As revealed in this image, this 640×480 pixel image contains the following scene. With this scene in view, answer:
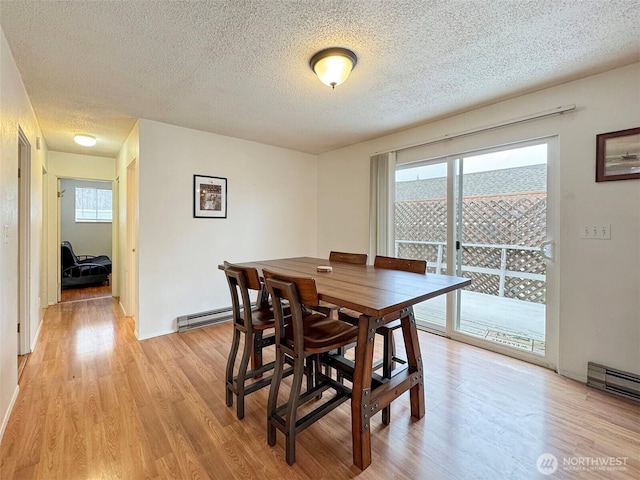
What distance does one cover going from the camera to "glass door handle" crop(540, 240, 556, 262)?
95.5 inches

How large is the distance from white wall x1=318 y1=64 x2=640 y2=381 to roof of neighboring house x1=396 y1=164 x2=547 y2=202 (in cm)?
16

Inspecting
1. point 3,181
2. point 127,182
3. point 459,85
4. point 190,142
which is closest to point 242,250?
point 190,142

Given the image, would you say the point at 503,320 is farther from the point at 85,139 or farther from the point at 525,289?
the point at 85,139

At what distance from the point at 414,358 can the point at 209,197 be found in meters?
2.95

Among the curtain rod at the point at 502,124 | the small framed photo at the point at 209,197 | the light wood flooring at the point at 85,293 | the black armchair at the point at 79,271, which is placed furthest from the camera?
the black armchair at the point at 79,271

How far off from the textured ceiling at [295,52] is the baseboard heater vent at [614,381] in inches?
86.8

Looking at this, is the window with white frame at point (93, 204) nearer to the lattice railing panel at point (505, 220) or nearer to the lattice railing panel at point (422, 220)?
the lattice railing panel at point (422, 220)

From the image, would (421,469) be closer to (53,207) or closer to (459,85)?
(459,85)

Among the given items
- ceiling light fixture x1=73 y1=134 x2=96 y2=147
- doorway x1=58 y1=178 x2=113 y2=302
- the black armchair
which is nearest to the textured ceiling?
ceiling light fixture x1=73 y1=134 x2=96 y2=147

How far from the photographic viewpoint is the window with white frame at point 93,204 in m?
6.76

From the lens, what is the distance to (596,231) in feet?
7.21

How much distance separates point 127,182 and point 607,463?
5.01m

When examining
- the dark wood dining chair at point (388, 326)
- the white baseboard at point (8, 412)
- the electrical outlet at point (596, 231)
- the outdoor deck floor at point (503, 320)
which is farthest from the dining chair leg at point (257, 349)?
the electrical outlet at point (596, 231)

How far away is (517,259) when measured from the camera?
2.71 meters
